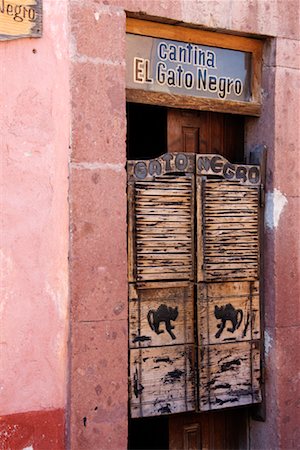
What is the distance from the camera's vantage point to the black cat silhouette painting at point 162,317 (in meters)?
5.01

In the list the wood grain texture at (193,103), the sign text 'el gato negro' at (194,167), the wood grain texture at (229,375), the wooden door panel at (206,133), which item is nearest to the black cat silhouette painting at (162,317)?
the wood grain texture at (229,375)

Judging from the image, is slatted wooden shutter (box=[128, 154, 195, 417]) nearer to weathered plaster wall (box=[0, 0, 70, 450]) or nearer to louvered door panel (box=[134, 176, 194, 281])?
louvered door panel (box=[134, 176, 194, 281])

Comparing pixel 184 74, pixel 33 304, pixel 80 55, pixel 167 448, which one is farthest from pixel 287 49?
pixel 167 448

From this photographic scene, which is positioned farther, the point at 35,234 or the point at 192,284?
the point at 192,284

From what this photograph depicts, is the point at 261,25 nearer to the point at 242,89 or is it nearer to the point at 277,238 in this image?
the point at 242,89

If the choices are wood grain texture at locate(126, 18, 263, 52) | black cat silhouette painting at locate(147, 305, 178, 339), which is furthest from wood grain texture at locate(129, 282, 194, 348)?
wood grain texture at locate(126, 18, 263, 52)

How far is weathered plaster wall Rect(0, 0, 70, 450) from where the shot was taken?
4.40m

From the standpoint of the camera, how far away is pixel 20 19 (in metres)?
4.44

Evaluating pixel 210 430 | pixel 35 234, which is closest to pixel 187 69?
pixel 35 234

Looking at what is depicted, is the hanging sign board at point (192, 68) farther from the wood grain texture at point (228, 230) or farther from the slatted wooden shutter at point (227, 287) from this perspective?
the wood grain texture at point (228, 230)

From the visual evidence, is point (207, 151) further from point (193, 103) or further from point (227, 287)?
point (227, 287)

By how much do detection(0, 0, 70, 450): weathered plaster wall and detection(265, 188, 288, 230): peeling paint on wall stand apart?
62.3 inches

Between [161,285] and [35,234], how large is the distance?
986 millimetres

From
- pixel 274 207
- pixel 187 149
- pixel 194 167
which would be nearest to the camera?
pixel 194 167
